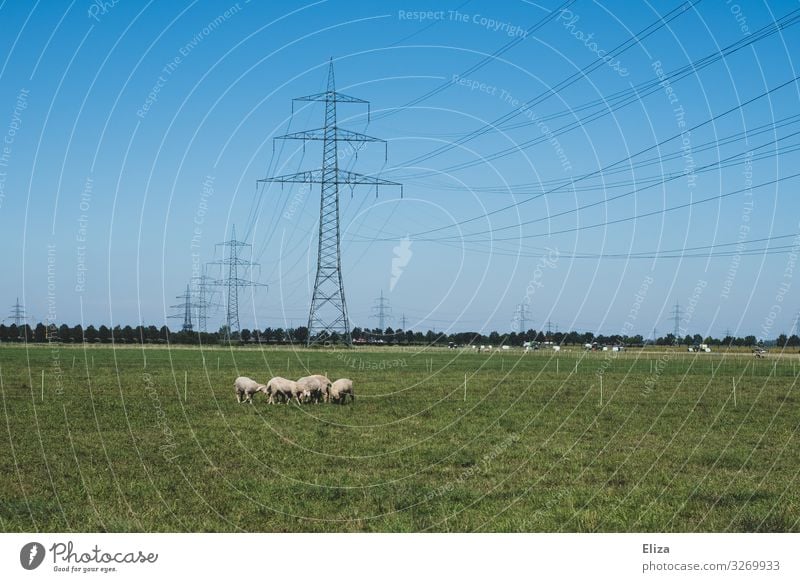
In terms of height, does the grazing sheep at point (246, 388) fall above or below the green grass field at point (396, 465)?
above

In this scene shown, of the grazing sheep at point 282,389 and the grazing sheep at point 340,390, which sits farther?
the grazing sheep at point 340,390

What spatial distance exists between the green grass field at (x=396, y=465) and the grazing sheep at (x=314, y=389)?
1726 mm

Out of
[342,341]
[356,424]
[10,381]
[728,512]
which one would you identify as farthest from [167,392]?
[342,341]

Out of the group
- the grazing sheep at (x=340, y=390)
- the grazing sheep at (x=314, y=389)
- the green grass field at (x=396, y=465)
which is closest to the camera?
the green grass field at (x=396, y=465)

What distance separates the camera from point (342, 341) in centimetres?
9762

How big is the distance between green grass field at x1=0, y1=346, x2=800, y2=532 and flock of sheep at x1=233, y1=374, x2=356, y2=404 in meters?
0.94

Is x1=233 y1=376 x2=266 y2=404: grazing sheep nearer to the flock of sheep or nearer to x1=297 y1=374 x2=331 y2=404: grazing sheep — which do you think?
the flock of sheep

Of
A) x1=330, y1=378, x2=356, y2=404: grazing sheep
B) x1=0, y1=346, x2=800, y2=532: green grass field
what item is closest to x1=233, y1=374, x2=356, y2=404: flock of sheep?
x1=330, y1=378, x2=356, y2=404: grazing sheep

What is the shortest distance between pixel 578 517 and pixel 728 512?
7.70ft

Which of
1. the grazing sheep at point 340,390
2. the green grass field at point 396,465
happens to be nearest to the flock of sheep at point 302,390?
the grazing sheep at point 340,390

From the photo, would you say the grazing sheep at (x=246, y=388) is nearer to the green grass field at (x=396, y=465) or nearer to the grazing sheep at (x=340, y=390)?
the green grass field at (x=396, y=465)

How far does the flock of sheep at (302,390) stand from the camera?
30188 mm

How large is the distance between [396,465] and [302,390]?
1425cm

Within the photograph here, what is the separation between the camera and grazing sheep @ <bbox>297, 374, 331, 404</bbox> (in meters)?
30.1
